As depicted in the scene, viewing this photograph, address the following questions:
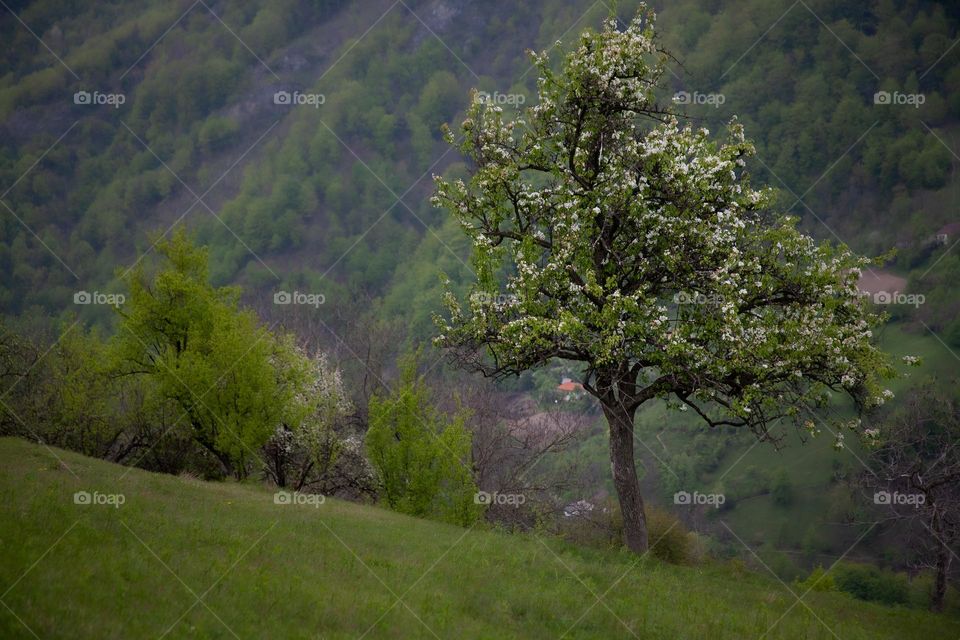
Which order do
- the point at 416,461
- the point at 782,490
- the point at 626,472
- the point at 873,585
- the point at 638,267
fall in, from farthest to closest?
the point at 782,490 → the point at 873,585 → the point at 416,461 → the point at 626,472 → the point at 638,267

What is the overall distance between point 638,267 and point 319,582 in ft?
40.5

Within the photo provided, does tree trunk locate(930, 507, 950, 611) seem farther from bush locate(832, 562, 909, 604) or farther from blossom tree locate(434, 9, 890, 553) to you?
bush locate(832, 562, 909, 604)

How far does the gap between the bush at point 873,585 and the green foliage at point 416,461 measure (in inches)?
2047

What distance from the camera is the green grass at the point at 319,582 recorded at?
13625mm

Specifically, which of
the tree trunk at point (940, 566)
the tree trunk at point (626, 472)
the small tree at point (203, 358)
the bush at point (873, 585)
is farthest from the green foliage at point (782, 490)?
the tree trunk at point (626, 472)

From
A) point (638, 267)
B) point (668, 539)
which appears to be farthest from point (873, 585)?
point (638, 267)

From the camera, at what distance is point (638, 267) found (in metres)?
23.5

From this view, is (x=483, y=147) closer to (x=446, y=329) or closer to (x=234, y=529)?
(x=446, y=329)

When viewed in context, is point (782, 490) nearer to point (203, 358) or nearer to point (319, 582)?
point (203, 358)

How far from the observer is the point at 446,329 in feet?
83.0

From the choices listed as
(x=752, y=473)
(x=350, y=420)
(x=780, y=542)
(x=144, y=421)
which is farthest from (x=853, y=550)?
(x=144, y=421)

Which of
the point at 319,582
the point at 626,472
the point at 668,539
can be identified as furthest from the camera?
the point at 668,539

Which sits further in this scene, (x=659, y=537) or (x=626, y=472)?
(x=659, y=537)

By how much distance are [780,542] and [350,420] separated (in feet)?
329
